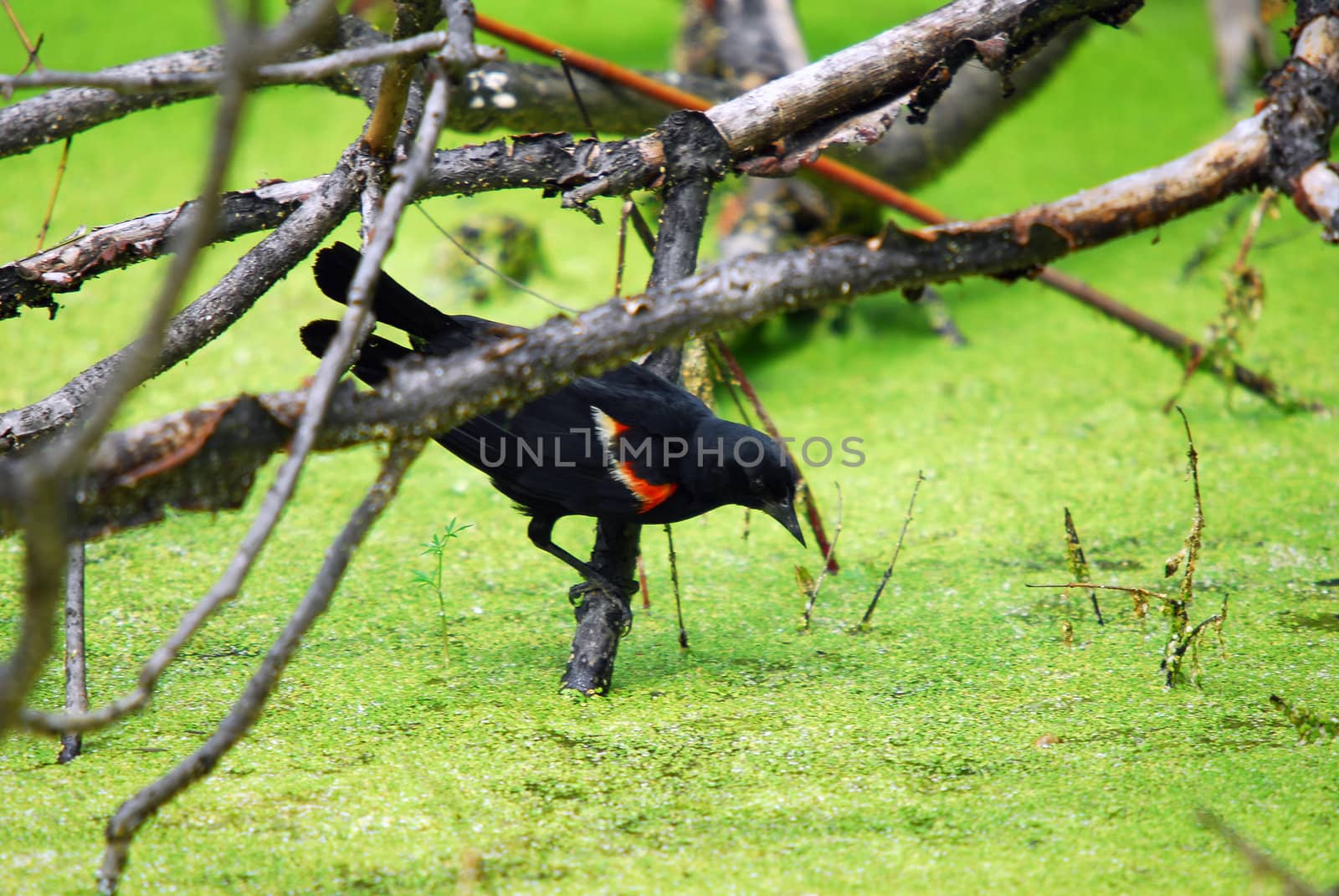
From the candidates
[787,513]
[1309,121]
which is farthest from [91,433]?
[1309,121]

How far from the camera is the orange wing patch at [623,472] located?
201 centimetres

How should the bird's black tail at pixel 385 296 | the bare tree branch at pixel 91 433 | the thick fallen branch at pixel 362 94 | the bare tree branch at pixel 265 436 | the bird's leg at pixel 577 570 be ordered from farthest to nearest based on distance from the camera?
the bird's leg at pixel 577 570 → the bird's black tail at pixel 385 296 → the thick fallen branch at pixel 362 94 → the bare tree branch at pixel 265 436 → the bare tree branch at pixel 91 433

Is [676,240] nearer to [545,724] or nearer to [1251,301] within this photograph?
[545,724]

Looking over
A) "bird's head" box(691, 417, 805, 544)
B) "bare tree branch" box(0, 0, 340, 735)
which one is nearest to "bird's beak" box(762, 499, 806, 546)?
"bird's head" box(691, 417, 805, 544)

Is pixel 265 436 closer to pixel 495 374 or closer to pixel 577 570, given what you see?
pixel 495 374

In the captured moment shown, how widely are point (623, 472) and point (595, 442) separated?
3.1 inches

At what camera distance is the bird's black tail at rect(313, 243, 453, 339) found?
6.07 feet

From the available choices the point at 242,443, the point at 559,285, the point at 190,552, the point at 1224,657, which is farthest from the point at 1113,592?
the point at 559,285

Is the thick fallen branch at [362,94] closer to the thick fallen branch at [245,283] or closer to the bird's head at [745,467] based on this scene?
the thick fallen branch at [245,283]

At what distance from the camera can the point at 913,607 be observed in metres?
2.43

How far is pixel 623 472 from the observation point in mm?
2008

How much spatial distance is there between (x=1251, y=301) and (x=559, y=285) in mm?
2414

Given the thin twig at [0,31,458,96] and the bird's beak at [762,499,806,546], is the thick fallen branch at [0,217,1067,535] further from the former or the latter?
the bird's beak at [762,499,806,546]

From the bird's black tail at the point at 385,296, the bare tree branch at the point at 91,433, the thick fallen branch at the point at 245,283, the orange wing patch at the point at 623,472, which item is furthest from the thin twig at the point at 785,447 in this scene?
the bare tree branch at the point at 91,433
